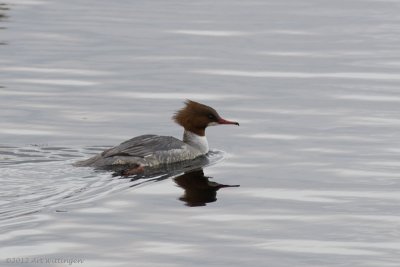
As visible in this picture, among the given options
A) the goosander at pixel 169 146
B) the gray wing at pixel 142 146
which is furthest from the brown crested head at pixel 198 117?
the gray wing at pixel 142 146

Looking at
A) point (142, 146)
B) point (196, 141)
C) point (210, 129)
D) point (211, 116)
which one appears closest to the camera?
point (142, 146)

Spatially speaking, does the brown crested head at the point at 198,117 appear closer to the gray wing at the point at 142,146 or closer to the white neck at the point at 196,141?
the white neck at the point at 196,141

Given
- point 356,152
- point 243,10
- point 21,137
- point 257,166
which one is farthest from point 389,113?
point 243,10

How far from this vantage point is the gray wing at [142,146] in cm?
1385

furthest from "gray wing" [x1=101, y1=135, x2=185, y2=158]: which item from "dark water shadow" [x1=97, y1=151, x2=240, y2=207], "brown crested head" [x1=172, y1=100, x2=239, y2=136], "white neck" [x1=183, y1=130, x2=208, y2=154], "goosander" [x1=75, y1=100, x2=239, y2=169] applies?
"brown crested head" [x1=172, y1=100, x2=239, y2=136]

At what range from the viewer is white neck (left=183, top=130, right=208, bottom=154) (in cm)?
1482

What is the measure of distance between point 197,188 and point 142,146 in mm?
1379

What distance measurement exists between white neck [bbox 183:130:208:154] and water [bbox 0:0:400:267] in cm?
24

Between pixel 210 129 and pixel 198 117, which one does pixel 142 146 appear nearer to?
pixel 198 117

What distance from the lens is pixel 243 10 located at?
932 inches

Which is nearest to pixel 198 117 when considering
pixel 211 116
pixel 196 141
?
pixel 211 116

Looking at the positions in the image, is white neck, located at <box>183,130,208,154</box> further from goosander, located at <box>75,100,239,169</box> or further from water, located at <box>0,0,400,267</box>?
water, located at <box>0,0,400,267</box>

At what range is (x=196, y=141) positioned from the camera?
14.9m

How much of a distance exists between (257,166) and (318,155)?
2.59ft
